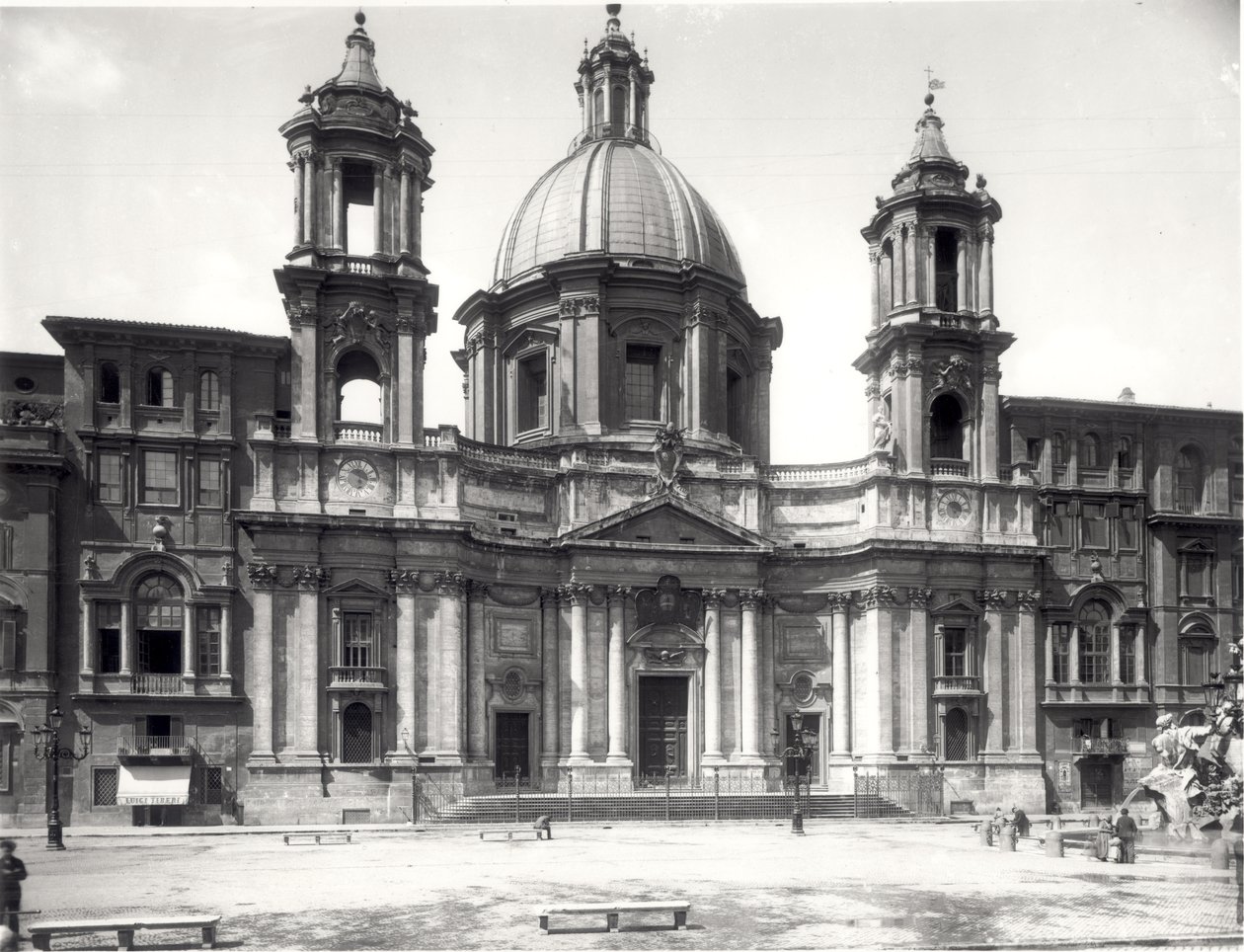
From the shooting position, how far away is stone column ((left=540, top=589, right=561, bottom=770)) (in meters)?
50.3

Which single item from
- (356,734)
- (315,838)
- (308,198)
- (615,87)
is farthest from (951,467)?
(315,838)

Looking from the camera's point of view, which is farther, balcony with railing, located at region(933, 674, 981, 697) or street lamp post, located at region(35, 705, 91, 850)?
balcony with railing, located at region(933, 674, 981, 697)

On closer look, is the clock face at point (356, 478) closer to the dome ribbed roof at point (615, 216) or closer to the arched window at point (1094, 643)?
the dome ribbed roof at point (615, 216)

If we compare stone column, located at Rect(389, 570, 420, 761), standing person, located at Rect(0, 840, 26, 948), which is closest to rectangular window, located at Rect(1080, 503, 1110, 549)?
stone column, located at Rect(389, 570, 420, 761)

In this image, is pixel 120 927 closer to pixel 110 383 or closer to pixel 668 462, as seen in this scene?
pixel 110 383

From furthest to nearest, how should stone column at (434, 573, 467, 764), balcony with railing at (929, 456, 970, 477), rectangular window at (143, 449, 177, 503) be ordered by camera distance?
balcony with railing at (929, 456, 970, 477), stone column at (434, 573, 467, 764), rectangular window at (143, 449, 177, 503)

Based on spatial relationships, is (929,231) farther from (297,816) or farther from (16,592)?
(16,592)

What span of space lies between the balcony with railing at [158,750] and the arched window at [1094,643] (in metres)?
33.6

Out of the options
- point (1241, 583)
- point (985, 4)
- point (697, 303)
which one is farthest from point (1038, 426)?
point (985, 4)

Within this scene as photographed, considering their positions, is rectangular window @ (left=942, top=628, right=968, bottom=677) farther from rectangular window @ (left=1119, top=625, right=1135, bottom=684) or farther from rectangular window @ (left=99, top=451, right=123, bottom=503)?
rectangular window @ (left=99, top=451, right=123, bottom=503)

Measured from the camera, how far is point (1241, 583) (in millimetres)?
54500

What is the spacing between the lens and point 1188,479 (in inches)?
2212

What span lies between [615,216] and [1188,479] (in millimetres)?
26197

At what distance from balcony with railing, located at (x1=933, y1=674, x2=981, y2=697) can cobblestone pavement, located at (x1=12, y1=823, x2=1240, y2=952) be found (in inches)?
558
